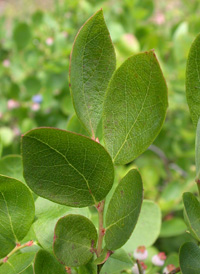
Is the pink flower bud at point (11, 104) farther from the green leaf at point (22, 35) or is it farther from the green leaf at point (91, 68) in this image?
the green leaf at point (91, 68)

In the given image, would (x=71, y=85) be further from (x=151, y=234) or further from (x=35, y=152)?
(x=151, y=234)

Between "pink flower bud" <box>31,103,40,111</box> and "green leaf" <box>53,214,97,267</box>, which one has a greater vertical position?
"green leaf" <box>53,214,97,267</box>

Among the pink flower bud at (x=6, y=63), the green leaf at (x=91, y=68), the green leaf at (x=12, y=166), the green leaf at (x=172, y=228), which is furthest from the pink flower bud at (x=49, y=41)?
the green leaf at (x=91, y=68)

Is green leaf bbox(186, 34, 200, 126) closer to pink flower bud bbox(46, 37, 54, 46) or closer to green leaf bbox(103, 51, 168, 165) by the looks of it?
green leaf bbox(103, 51, 168, 165)

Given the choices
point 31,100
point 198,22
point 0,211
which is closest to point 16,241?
point 0,211

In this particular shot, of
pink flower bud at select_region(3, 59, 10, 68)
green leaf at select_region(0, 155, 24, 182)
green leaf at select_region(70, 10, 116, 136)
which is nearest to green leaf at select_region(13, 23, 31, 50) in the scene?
pink flower bud at select_region(3, 59, 10, 68)

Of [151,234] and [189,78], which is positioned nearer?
[189,78]
